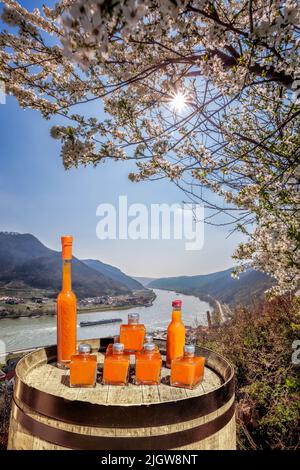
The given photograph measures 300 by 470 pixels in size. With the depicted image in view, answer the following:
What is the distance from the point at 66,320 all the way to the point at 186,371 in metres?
0.69

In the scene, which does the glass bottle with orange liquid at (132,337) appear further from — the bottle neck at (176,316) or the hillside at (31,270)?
the hillside at (31,270)

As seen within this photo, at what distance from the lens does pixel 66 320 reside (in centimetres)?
182

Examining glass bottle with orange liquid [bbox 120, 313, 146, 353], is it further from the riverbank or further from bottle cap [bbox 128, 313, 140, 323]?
the riverbank

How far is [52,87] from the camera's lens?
3.07m

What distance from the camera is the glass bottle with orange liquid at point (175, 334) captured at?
6.18 ft

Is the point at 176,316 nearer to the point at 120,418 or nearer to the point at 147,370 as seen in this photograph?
the point at 147,370

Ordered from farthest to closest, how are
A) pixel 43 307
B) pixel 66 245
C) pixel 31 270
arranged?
1. pixel 31 270
2. pixel 43 307
3. pixel 66 245

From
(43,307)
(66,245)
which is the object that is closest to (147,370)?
(66,245)

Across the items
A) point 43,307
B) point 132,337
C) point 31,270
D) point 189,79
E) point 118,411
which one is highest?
point 189,79

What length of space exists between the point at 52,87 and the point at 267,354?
4091mm

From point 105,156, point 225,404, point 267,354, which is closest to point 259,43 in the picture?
point 105,156

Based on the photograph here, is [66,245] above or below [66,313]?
above

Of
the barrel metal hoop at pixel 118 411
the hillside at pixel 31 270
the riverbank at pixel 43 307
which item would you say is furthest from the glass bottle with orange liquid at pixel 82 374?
the hillside at pixel 31 270
